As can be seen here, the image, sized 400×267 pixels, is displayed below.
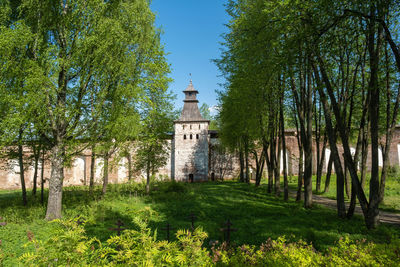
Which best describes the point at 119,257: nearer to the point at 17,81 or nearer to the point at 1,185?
the point at 17,81

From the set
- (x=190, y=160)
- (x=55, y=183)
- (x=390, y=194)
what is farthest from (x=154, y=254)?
(x=190, y=160)

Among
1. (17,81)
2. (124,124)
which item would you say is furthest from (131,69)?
(17,81)

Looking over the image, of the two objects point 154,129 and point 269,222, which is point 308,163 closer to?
point 269,222

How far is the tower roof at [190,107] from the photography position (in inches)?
1148

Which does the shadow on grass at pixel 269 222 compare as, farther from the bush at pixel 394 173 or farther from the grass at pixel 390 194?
the bush at pixel 394 173

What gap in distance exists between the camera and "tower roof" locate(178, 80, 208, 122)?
2917 centimetres

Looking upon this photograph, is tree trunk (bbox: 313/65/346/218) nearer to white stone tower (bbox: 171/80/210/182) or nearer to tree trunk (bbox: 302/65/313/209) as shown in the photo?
tree trunk (bbox: 302/65/313/209)

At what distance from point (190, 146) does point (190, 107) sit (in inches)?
197

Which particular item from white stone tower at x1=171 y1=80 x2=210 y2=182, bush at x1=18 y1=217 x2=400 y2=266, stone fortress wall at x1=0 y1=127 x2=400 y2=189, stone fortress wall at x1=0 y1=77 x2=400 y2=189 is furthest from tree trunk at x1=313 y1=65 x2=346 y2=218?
white stone tower at x1=171 y1=80 x2=210 y2=182

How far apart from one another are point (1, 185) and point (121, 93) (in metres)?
29.0

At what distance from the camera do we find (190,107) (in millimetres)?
29766

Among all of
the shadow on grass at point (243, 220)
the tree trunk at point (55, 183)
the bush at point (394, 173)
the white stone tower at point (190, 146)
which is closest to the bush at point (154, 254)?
the shadow on grass at point (243, 220)

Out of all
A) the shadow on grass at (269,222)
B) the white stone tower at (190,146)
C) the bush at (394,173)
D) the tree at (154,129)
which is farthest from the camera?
the white stone tower at (190,146)

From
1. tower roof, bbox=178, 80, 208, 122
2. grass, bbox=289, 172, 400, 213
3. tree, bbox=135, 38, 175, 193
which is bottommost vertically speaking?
grass, bbox=289, 172, 400, 213
